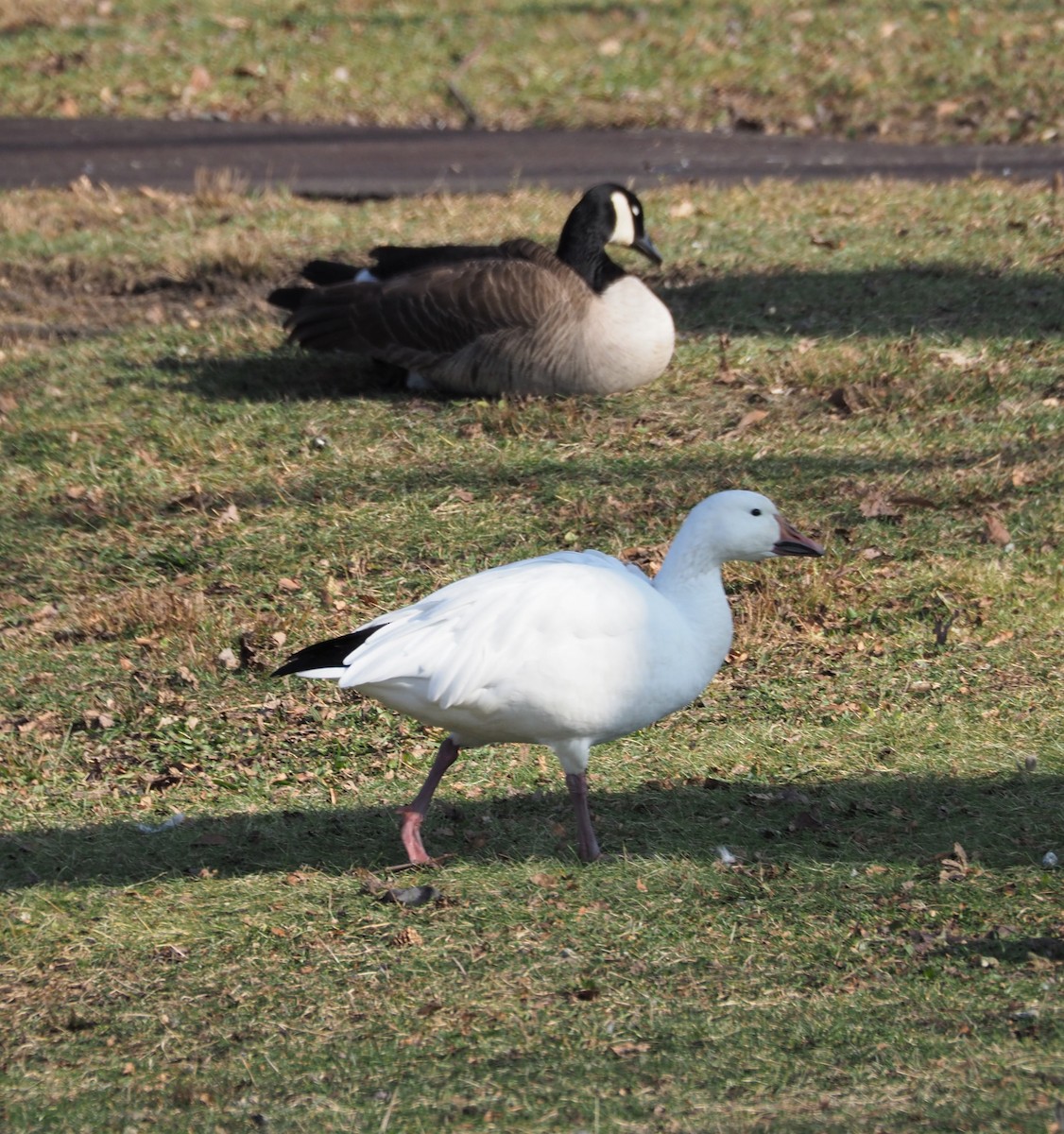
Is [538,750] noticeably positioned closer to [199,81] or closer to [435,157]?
[435,157]

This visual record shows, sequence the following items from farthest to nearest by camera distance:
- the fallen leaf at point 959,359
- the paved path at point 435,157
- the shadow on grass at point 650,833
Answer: the paved path at point 435,157 < the fallen leaf at point 959,359 < the shadow on grass at point 650,833

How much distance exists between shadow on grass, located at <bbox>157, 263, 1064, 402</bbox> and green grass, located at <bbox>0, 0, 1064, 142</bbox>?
15.5 feet

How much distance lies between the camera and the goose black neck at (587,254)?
8109mm

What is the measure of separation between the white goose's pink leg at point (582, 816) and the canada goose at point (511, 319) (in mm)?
3698

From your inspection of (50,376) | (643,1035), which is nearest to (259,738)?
(643,1035)

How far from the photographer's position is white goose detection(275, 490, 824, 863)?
4.24m

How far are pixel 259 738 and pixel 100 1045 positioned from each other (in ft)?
6.31

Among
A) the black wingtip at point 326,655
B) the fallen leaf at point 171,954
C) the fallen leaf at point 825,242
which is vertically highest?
the fallen leaf at point 825,242

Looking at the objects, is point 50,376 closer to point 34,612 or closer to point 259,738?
point 34,612

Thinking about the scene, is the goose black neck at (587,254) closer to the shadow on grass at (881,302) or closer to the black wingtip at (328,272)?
the shadow on grass at (881,302)

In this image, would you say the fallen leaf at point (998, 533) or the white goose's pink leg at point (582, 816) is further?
the fallen leaf at point (998, 533)

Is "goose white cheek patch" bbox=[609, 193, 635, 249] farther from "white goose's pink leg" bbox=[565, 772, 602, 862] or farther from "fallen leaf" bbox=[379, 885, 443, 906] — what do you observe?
"fallen leaf" bbox=[379, 885, 443, 906]

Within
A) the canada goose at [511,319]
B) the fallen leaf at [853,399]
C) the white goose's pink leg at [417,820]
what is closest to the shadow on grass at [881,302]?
the fallen leaf at [853,399]

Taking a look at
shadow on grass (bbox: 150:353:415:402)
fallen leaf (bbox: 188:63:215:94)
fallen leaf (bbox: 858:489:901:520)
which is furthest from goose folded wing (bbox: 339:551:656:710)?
fallen leaf (bbox: 188:63:215:94)
